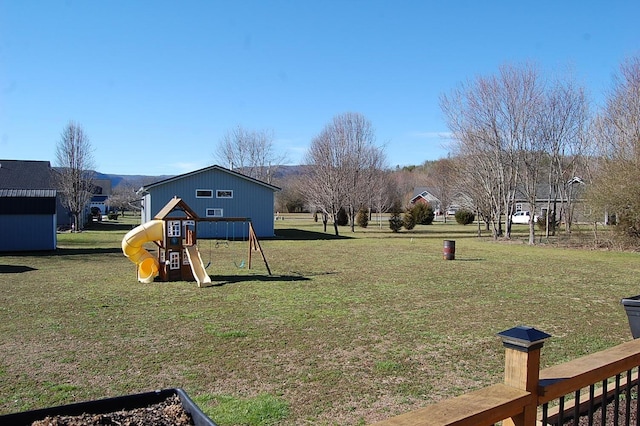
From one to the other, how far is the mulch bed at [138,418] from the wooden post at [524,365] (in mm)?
1563

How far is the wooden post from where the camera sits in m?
1.95

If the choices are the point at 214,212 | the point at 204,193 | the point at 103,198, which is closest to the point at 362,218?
the point at 214,212

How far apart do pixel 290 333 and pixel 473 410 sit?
18.7 feet

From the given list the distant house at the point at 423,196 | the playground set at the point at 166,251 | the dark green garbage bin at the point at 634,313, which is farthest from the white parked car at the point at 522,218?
the dark green garbage bin at the point at 634,313

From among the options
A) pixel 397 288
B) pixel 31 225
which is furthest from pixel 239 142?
pixel 397 288

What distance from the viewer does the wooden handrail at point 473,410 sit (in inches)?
65.3

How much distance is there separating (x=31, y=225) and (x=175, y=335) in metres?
16.8

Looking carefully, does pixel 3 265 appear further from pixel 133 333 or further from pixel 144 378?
pixel 144 378

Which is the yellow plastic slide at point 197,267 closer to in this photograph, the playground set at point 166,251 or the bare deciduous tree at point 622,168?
the playground set at point 166,251

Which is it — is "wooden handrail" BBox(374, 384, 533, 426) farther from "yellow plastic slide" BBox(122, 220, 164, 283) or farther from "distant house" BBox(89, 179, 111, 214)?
"distant house" BBox(89, 179, 111, 214)

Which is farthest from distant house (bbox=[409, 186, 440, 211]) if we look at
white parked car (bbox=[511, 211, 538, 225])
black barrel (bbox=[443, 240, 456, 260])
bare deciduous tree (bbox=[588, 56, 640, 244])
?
black barrel (bbox=[443, 240, 456, 260])

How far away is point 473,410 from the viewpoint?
5.81 ft

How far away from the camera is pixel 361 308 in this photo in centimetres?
920

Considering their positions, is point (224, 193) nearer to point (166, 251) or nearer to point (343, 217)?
point (166, 251)
